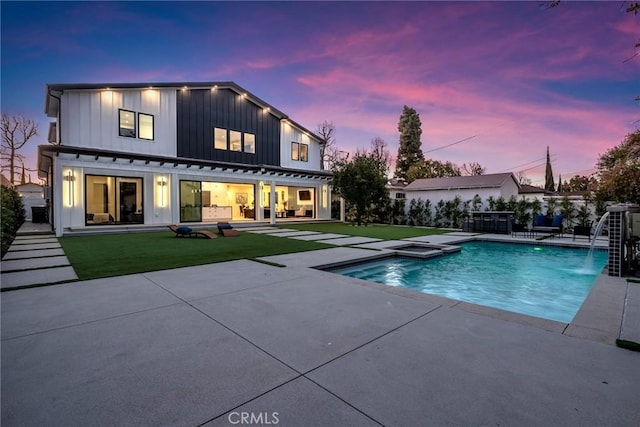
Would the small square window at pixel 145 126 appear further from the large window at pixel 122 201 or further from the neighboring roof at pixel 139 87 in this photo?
the large window at pixel 122 201

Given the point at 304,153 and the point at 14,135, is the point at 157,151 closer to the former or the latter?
the point at 304,153

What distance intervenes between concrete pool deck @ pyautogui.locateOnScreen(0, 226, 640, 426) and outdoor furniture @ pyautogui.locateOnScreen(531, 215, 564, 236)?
994 cm

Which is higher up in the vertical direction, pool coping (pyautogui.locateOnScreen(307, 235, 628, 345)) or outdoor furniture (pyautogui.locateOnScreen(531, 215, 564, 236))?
outdoor furniture (pyautogui.locateOnScreen(531, 215, 564, 236))

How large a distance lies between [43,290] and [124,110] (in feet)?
42.4

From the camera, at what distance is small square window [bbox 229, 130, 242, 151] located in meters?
18.8

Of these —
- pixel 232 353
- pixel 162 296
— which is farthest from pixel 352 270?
pixel 232 353

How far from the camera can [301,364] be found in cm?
246

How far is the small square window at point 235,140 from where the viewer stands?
1878 centimetres

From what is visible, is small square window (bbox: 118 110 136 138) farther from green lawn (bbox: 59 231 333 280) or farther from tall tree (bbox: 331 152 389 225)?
tall tree (bbox: 331 152 389 225)

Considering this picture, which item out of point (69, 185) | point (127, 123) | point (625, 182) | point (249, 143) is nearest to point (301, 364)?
point (69, 185)

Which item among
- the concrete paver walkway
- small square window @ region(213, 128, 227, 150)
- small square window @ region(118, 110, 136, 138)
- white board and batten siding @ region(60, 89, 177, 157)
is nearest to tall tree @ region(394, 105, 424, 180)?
small square window @ region(213, 128, 227, 150)

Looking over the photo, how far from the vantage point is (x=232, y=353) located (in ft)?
8.70

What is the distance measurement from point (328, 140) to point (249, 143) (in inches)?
767

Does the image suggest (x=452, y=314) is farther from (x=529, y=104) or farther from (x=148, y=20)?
(x=529, y=104)
